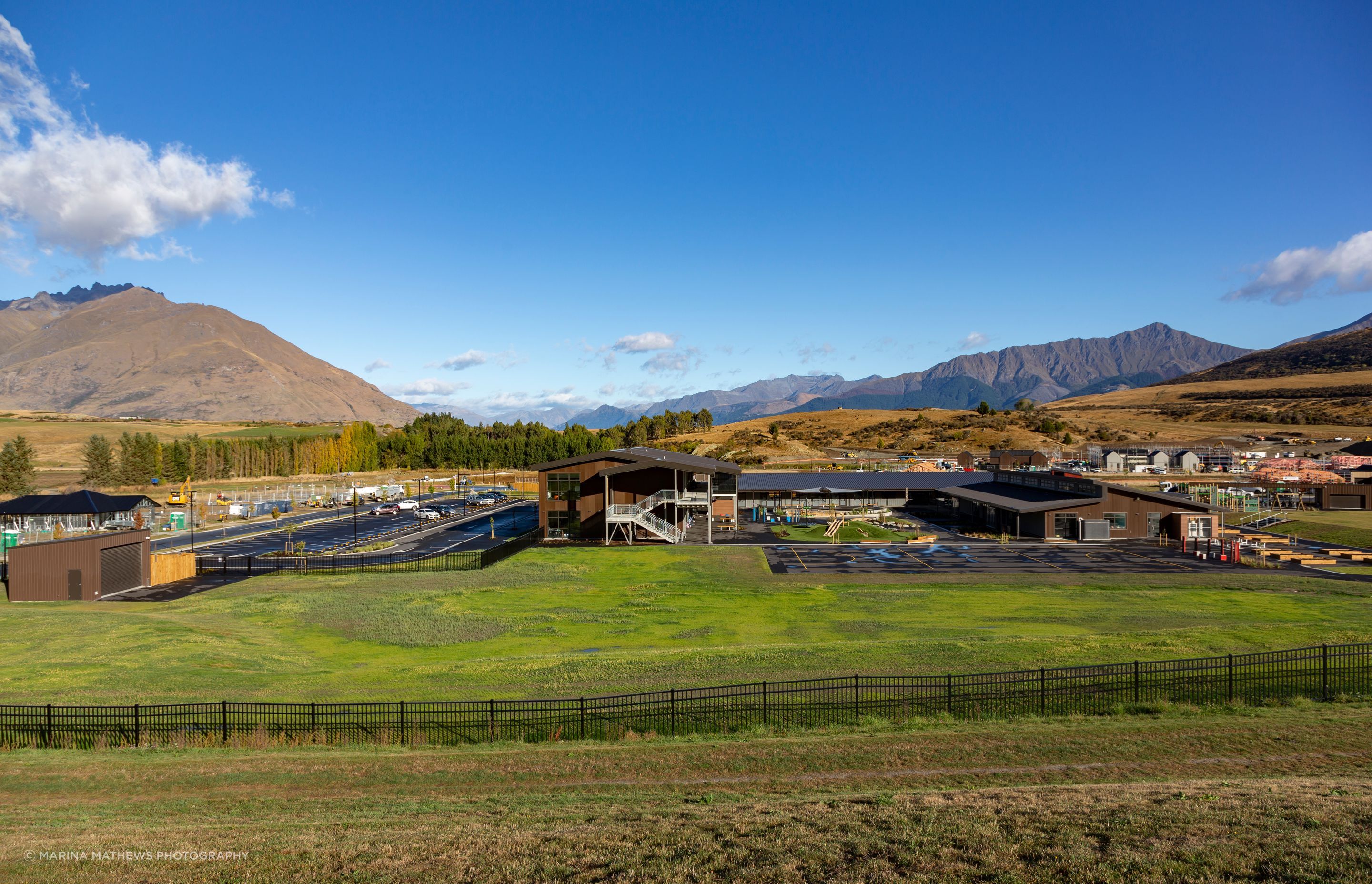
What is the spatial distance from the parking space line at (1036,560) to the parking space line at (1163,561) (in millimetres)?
6581

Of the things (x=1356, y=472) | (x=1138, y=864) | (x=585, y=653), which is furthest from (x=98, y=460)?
(x=1356, y=472)

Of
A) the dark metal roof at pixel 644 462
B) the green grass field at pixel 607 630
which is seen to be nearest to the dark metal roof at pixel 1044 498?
the green grass field at pixel 607 630

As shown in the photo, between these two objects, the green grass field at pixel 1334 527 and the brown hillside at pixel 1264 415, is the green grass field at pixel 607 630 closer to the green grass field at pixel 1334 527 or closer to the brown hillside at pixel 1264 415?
the green grass field at pixel 1334 527

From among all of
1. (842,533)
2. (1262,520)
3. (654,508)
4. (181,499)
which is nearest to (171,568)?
(654,508)

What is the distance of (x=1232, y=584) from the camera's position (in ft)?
118

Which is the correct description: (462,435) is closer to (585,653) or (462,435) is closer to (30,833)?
(585,653)

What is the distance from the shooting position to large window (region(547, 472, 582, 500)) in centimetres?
5888

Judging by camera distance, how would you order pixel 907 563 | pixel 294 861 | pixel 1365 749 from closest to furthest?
pixel 294 861 < pixel 1365 749 < pixel 907 563

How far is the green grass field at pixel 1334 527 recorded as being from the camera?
50.0 metres

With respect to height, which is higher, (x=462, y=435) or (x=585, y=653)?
(x=462, y=435)

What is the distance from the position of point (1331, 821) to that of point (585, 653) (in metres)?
19.3

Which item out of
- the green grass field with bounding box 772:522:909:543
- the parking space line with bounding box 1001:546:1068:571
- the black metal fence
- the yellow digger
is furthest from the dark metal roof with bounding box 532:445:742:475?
the yellow digger

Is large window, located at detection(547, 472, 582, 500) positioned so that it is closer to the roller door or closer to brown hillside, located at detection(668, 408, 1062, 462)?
the roller door

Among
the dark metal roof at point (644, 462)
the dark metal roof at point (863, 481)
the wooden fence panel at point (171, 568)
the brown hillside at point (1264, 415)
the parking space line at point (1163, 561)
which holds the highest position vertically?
the brown hillside at point (1264, 415)
